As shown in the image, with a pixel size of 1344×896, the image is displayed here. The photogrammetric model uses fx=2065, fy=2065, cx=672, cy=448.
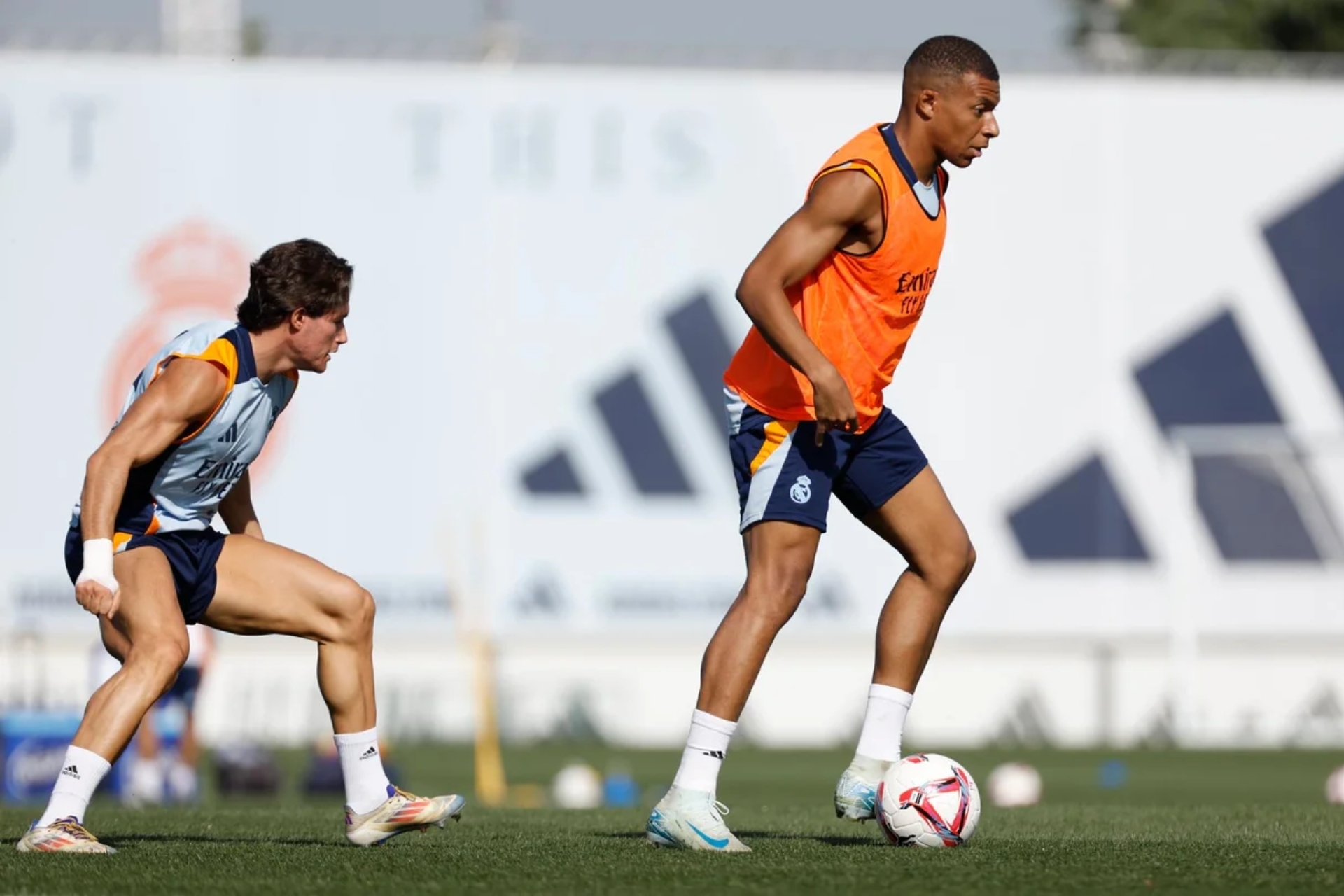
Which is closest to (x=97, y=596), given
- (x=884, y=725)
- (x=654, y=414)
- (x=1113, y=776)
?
(x=884, y=725)

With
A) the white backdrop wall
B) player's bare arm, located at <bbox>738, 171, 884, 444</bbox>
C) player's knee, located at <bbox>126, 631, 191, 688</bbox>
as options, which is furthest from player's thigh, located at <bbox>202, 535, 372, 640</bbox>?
the white backdrop wall

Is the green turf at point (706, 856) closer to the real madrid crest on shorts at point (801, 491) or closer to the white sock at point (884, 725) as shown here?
the white sock at point (884, 725)

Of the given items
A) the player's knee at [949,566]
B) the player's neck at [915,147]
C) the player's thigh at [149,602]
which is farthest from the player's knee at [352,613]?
the player's neck at [915,147]

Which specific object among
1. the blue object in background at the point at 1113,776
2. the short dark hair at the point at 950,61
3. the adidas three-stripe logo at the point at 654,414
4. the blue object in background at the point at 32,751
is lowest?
the blue object in background at the point at 1113,776

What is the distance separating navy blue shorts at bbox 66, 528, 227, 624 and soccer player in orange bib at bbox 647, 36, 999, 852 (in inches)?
57.9

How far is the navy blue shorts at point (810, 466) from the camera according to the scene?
597 cm

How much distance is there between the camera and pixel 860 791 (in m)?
6.31

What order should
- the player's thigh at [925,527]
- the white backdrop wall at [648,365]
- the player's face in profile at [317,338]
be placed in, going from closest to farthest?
1. the player's face in profile at [317,338]
2. the player's thigh at [925,527]
3. the white backdrop wall at [648,365]

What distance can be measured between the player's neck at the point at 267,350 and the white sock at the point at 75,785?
1.17 meters

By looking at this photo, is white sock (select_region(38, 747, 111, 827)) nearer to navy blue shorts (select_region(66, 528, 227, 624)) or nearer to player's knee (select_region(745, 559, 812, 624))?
navy blue shorts (select_region(66, 528, 227, 624))

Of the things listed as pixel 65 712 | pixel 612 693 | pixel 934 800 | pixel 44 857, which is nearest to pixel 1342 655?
pixel 612 693

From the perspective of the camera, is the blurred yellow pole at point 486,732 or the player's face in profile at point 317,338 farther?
the blurred yellow pole at point 486,732

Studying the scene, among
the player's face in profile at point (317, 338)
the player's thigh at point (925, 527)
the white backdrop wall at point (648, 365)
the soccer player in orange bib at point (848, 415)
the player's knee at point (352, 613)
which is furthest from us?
the white backdrop wall at point (648, 365)

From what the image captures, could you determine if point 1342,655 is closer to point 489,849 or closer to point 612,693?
point 612,693
